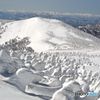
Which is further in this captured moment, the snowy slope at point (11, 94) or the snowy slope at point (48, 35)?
the snowy slope at point (48, 35)

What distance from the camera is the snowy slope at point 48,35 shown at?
58219 mm

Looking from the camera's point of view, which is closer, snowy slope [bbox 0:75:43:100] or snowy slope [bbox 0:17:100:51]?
snowy slope [bbox 0:75:43:100]

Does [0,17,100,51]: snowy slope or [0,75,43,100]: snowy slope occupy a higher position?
[0,75,43,100]: snowy slope

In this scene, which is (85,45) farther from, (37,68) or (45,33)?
(37,68)

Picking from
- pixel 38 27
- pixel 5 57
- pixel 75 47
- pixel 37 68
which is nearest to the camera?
pixel 5 57

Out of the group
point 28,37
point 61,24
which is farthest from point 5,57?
point 61,24

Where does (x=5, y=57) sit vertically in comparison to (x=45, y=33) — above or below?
above

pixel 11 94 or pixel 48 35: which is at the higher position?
pixel 11 94

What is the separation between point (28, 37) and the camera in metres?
66.4

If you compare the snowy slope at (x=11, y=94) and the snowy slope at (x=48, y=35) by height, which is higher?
the snowy slope at (x=11, y=94)

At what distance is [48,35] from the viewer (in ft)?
216

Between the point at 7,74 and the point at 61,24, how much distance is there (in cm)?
6086

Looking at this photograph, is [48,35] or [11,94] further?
[48,35]

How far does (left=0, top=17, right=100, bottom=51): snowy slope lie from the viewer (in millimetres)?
58219
